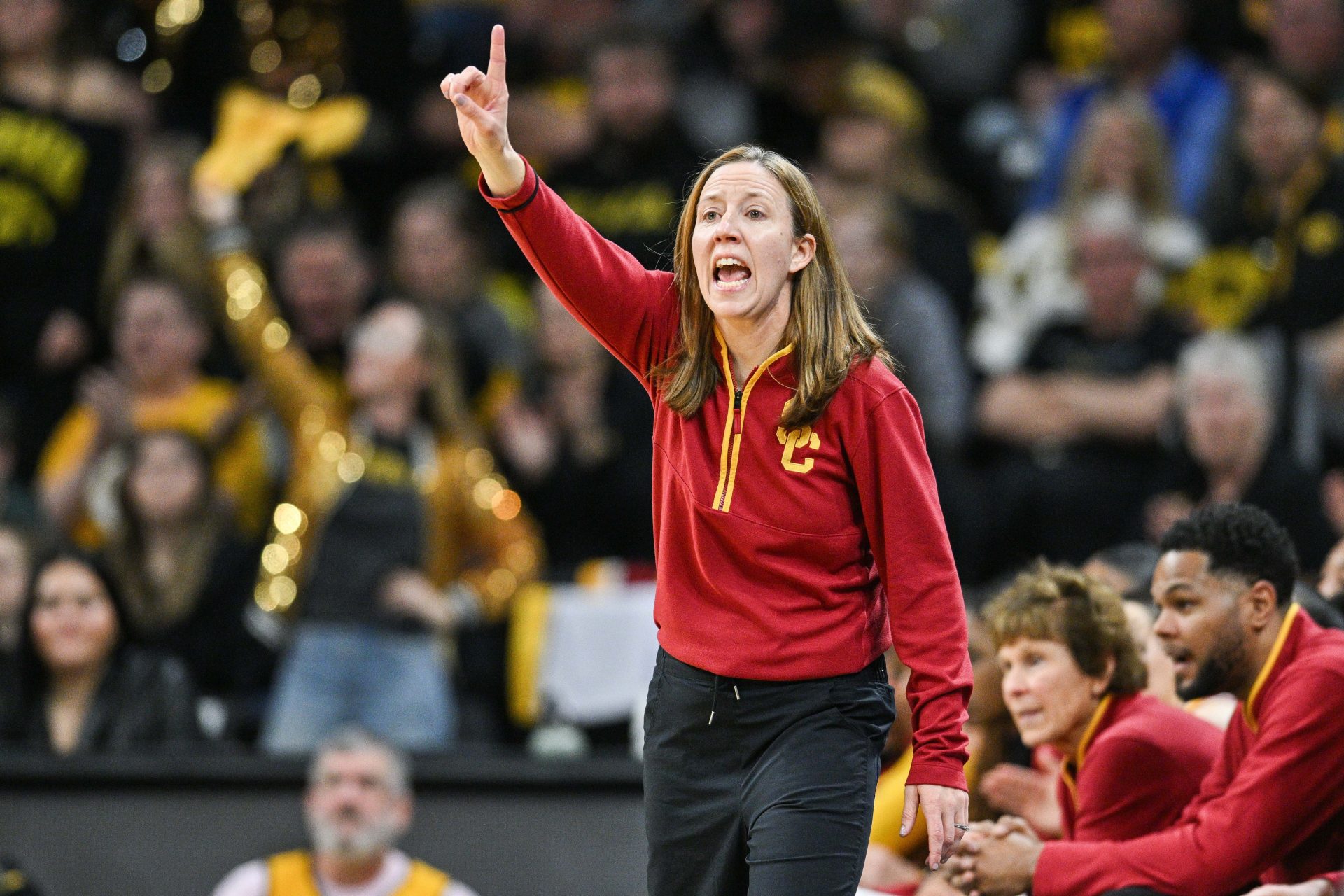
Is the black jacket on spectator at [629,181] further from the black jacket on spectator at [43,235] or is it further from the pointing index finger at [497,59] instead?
the pointing index finger at [497,59]

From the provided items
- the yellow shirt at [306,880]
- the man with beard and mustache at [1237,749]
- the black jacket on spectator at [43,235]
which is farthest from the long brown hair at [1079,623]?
the black jacket on spectator at [43,235]

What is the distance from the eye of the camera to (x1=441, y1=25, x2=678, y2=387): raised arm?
3188mm

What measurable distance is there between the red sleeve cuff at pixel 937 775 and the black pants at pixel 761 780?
0.28ft

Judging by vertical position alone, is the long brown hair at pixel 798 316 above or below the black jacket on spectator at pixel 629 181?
below

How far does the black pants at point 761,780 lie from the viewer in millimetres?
3068

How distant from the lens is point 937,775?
123 inches

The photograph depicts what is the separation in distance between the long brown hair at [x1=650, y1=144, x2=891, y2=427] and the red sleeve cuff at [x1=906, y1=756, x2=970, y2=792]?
596mm

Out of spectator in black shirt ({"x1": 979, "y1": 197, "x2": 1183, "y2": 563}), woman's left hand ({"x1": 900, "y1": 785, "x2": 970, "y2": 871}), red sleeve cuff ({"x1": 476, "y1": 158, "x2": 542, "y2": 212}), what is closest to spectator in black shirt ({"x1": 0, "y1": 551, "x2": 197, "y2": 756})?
spectator in black shirt ({"x1": 979, "y1": 197, "x2": 1183, "y2": 563})

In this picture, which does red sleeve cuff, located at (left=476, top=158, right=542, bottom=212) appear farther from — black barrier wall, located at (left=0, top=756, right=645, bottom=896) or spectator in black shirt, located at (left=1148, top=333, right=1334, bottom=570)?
spectator in black shirt, located at (left=1148, top=333, right=1334, bottom=570)

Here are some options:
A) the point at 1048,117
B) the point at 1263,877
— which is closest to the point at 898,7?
the point at 1048,117

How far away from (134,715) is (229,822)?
531mm

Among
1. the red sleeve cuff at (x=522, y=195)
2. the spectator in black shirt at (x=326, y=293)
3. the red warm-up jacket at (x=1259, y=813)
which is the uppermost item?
the spectator in black shirt at (x=326, y=293)

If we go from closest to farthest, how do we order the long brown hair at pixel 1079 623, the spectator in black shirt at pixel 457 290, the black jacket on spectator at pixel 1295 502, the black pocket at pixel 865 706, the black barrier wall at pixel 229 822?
the black pocket at pixel 865 706
the long brown hair at pixel 1079 623
the black jacket on spectator at pixel 1295 502
the black barrier wall at pixel 229 822
the spectator in black shirt at pixel 457 290

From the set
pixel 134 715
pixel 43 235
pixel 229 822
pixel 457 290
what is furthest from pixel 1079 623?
pixel 43 235
